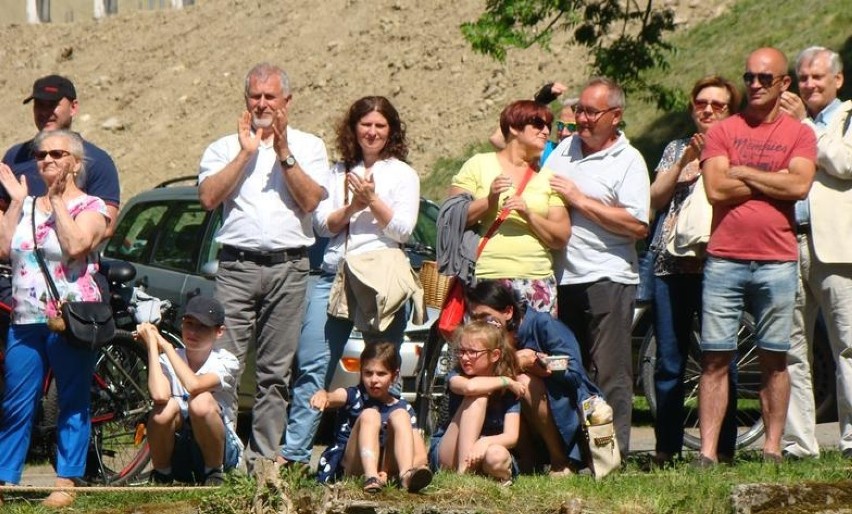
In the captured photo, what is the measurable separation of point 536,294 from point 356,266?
99 cm

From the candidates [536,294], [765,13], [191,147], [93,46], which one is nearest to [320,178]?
[536,294]

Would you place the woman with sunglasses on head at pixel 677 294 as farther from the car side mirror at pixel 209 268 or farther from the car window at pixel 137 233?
the car window at pixel 137 233

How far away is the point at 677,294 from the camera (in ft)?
28.8

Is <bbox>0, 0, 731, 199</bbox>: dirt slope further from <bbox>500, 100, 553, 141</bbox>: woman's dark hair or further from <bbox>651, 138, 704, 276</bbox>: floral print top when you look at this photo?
<bbox>500, 100, 553, 141</bbox>: woman's dark hair

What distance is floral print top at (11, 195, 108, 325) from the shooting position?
7.77 meters

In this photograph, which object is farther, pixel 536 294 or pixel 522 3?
pixel 522 3

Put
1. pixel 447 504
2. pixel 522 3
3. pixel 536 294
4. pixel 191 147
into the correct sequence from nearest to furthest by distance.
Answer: pixel 447 504
pixel 536 294
pixel 522 3
pixel 191 147

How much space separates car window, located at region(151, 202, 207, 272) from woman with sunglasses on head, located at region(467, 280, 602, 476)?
3699mm

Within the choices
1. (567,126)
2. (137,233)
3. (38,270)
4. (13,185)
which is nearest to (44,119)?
(13,185)

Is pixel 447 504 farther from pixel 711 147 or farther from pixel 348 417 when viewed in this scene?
pixel 711 147

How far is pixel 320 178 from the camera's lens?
8.69 meters

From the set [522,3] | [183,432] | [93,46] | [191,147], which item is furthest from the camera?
[93,46]

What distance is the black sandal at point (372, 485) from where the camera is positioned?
279 inches

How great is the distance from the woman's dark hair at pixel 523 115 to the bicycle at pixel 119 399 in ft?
7.75
